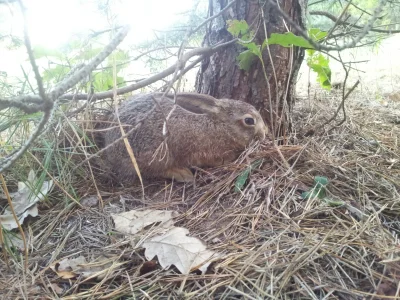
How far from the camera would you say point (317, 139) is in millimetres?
2816

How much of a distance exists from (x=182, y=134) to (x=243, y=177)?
0.67 meters

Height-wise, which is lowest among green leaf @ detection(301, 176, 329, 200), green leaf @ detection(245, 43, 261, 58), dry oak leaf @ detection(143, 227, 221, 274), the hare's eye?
dry oak leaf @ detection(143, 227, 221, 274)

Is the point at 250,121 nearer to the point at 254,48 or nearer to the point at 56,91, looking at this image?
the point at 254,48

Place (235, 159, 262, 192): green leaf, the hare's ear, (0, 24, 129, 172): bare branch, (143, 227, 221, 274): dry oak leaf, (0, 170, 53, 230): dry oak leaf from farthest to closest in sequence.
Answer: the hare's ear
(235, 159, 262, 192): green leaf
(0, 170, 53, 230): dry oak leaf
(143, 227, 221, 274): dry oak leaf
(0, 24, 129, 172): bare branch

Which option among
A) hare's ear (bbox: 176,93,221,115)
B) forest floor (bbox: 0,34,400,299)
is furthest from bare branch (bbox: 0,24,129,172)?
hare's ear (bbox: 176,93,221,115)

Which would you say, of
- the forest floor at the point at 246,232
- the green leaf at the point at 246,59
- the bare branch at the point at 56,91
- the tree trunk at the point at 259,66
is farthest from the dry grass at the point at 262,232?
the bare branch at the point at 56,91

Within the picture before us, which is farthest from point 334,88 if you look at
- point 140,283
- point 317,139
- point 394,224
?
point 140,283

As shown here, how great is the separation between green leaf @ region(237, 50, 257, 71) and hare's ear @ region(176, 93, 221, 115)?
35 cm

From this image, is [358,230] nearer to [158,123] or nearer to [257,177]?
[257,177]

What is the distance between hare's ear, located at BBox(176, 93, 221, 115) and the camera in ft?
9.30

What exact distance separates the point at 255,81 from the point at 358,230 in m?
1.57

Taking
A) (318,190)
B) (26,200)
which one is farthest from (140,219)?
(318,190)

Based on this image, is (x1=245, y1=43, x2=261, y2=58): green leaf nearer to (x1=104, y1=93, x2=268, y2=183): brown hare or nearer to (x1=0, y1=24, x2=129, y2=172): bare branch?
(x1=104, y1=93, x2=268, y2=183): brown hare

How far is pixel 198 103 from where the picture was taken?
2865mm
